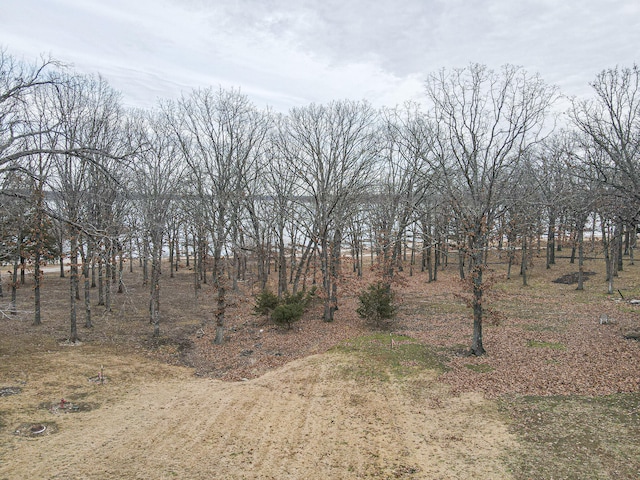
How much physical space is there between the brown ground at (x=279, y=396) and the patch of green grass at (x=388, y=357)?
1.15 ft

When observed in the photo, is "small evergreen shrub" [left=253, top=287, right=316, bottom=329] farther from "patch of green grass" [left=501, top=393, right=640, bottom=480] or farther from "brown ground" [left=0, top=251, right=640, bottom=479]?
"patch of green grass" [left=501, top=393, right=640, bottom=480]

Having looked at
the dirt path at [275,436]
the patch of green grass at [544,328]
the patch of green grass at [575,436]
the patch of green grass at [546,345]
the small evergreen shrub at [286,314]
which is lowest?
the dirt path at [275,436]

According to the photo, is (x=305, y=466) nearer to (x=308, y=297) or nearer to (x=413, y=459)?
(x=413, y=459)

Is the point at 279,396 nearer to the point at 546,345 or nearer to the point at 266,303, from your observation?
the point at 266,303

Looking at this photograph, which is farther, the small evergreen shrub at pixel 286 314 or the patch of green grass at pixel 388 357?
the small evergreen shrub at pixel 286 314

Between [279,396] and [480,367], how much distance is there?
6.07 metres

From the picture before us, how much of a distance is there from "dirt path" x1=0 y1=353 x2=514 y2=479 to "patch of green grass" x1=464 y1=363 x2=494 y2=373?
135 centimetres

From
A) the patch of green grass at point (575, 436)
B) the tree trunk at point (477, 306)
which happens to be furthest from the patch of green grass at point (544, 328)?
the patch of green grass at point (575, 436)

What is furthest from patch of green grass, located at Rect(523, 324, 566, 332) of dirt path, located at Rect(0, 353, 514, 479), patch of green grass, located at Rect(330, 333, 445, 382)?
dirt path, located at Rect(0, 353, 514, 479)

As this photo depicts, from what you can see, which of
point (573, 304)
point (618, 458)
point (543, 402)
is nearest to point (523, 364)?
point (543, 402)

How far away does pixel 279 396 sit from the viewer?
10.5m

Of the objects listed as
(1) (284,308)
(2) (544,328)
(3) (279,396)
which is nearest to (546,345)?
(2) (544,328)

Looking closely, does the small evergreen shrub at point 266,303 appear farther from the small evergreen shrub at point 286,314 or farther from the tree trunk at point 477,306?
the tree trunk at point 477,306

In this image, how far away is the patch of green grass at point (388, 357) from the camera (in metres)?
11.8
